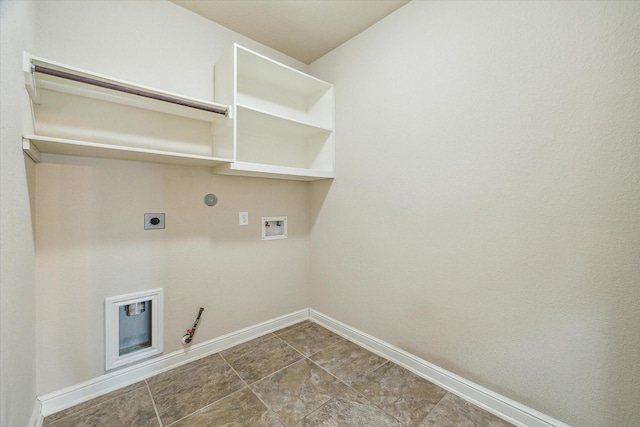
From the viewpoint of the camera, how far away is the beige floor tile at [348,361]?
5.61 feet

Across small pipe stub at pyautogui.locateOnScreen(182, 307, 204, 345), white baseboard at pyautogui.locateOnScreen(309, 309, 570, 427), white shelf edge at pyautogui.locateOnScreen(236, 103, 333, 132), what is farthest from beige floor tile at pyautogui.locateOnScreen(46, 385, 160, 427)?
white shelf edge at pyautogui.locateOnScreen(236, 103, 333, 132)

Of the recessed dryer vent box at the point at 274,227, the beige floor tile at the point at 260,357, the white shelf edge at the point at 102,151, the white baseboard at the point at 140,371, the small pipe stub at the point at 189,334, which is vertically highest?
the white shelf edge at the point at 102,151

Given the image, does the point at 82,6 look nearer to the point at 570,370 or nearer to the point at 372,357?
the point at 372,357

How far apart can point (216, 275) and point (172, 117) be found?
1133mm

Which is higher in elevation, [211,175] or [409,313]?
[211,175]

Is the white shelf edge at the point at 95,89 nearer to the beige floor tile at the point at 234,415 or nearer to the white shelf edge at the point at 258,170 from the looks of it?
the white shelf edge at the point at 258,170

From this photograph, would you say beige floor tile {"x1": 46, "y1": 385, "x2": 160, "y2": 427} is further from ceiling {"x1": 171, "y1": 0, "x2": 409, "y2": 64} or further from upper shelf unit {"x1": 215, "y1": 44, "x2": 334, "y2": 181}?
ceiling {"x1": 171, "y1": 0, "x2": 409, "y2": 64}

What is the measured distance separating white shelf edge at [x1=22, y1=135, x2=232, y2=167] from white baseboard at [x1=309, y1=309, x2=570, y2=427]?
5.41 ft

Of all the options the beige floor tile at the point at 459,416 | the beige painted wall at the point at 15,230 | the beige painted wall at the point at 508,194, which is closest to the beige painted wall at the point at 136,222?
the beige painted wall at the point at 15,230

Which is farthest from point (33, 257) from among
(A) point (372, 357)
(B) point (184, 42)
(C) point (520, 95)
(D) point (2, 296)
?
(C) point (520, 95)

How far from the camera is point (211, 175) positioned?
1.90 meters

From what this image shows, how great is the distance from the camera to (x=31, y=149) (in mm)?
1139

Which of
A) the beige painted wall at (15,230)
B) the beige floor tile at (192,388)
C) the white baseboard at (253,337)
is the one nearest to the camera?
the beige painted wall at (15,230)

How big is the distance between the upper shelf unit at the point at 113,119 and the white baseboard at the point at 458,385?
1.66 meters
